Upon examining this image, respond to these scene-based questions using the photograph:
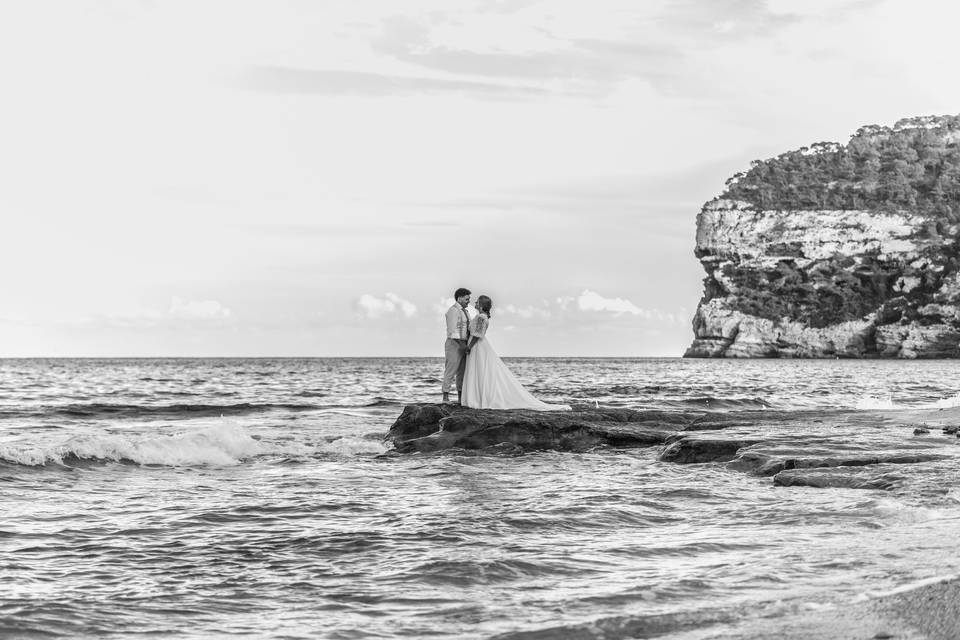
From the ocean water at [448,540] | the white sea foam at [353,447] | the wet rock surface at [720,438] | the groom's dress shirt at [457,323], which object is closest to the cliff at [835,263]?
the wet rock surface at [720,438]

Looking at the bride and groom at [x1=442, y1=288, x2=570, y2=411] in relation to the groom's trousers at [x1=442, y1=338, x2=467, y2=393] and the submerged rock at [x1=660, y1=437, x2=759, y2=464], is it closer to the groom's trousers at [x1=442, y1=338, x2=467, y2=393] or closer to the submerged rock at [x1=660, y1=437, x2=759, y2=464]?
the groom's trousers at [x1=442, y1=338, x2=467, y2=393]

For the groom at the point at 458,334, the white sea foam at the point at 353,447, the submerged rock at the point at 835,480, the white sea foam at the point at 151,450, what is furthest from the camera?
the groom at the point at 458,334

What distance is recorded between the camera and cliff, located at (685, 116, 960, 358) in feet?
441

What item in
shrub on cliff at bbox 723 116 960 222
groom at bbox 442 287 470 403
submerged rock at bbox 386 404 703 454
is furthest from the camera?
shrub on cliff at bbox 723 116 960 222

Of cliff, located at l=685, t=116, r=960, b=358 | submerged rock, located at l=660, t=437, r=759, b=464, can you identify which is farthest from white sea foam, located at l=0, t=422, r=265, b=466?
cliff, located at l=685, t=116, r=960, b=358

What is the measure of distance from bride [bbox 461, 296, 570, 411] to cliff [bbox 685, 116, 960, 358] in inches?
4999

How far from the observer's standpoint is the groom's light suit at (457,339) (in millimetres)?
18719

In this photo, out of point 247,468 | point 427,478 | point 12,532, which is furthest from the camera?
point 247,468

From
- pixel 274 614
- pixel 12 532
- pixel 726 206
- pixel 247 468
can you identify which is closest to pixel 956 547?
pixel 274 614

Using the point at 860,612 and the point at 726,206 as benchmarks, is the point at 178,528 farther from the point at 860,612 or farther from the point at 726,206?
the point at 726,206

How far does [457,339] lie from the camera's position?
741 inches

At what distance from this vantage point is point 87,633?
562cm

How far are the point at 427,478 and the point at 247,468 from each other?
140 inches

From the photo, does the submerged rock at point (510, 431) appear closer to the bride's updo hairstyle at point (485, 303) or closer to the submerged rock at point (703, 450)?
the bride's updo hairstyle at point (485, 303)
